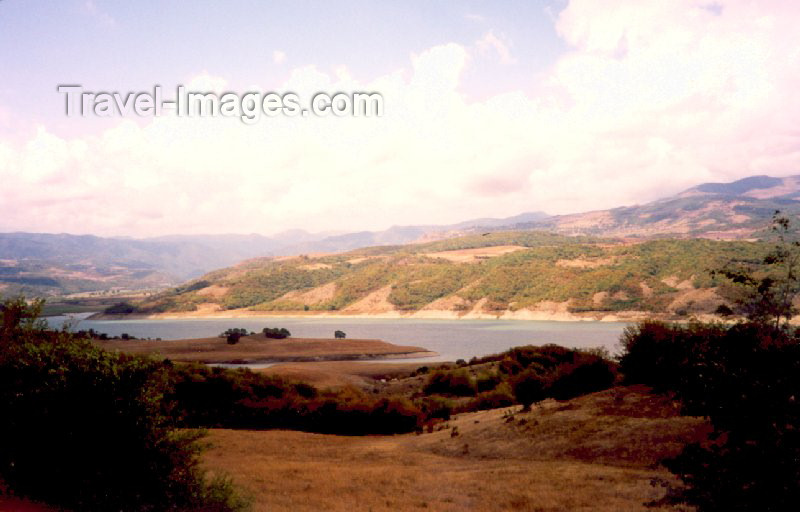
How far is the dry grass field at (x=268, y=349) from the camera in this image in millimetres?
69688

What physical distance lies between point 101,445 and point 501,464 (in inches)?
371

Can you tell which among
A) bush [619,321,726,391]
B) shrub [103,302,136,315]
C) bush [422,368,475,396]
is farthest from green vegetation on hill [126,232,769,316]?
bush [619,321,726,391]

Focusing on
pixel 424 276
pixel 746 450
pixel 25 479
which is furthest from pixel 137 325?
pixel 746 450

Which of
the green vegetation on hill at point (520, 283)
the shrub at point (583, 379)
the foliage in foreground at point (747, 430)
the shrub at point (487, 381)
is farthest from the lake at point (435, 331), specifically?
the foliage in foreground at point (747, 430)

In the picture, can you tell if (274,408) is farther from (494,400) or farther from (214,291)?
(214,291)

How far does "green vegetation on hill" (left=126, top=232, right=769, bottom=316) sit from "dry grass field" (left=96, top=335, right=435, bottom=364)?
54482 mm

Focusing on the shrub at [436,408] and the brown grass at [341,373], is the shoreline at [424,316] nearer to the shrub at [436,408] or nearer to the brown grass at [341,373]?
the brown grass at [341,373]

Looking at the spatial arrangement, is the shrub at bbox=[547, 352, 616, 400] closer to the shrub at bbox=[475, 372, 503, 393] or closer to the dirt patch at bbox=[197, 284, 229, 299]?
the shrub at bbox=[475, 372, 503, 393]

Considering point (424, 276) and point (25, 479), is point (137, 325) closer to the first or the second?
point (424, 276)

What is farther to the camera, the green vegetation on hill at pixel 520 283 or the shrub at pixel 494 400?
the green vegetation on hill at pixel 520 283

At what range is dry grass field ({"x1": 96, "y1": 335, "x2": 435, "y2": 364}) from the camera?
69.7m

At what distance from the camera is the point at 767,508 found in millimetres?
5766

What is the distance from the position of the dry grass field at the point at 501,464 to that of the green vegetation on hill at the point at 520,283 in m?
87.5

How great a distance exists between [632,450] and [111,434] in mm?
11309
